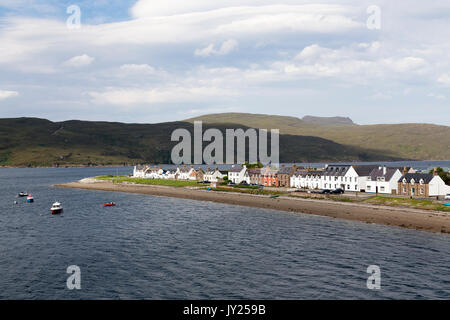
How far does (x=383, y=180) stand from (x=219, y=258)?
71.1 meters

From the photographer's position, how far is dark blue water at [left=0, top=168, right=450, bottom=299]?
125 ft

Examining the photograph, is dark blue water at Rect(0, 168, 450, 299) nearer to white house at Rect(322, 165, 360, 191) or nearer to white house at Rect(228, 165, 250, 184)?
white house at Rect(322, 165, 360, 191)

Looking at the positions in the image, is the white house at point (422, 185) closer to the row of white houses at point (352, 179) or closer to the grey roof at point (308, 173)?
the row of white houses at point (352, 179)

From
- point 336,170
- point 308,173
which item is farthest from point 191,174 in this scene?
point 336,170

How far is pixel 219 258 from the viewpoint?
49438 mm

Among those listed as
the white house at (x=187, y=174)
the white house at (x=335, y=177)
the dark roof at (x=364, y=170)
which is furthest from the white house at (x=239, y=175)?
the dark roof at (x=364, y=170)

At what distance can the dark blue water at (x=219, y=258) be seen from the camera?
38250 millimetres

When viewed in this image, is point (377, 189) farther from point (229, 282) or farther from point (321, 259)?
point (229, 282)

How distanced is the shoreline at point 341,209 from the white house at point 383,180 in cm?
1938

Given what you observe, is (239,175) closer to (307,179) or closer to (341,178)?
(307,179)

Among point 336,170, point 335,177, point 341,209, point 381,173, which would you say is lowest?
point 341,209
